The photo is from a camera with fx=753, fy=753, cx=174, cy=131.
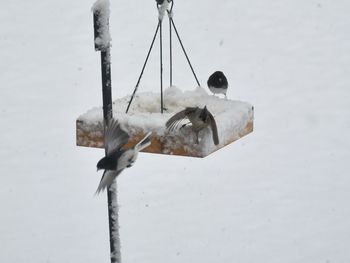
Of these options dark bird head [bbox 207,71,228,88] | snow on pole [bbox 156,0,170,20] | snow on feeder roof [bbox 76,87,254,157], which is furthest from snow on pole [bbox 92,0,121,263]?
dark bird head [bbox 207,71,228,88]

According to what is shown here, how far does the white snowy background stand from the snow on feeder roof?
1536 mm

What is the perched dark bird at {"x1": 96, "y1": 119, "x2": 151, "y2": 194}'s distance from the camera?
76.8 inches

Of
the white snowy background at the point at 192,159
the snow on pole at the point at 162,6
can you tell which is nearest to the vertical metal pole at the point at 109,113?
the snow on pole at the point at 162,6

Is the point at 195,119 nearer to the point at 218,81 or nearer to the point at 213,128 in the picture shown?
the point at 213,128

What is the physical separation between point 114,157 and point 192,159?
396cm

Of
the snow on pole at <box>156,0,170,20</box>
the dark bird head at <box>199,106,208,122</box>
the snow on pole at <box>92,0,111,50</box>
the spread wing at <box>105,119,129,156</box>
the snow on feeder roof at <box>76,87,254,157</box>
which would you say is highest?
the snow on pole at <box>92,0,111,50</box>

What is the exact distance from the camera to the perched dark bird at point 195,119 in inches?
90.7

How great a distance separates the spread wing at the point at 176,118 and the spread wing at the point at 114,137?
11.2 inches

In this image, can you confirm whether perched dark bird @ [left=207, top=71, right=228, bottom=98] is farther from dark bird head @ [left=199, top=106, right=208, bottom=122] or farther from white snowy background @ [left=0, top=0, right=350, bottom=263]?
white snowy background @ [left=0, top=0, right=350, bottom=263]

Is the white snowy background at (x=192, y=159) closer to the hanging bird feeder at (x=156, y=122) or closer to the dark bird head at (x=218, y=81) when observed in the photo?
the dark bird head at (x=218, y=81)

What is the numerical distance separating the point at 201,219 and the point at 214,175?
0.71 m

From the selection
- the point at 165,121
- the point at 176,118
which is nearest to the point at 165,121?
the point at 165,121

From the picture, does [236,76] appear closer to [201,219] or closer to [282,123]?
[282,123]

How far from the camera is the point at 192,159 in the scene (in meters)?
5.92
